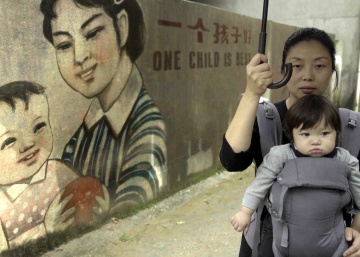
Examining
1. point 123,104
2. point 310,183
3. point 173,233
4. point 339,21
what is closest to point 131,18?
point 123,104

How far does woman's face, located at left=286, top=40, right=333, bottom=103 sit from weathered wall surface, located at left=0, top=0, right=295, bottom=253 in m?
2.01

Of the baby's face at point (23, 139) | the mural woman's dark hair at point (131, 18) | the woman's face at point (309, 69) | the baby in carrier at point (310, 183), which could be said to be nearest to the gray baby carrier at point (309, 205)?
the baby in carrier at point (310, 183)

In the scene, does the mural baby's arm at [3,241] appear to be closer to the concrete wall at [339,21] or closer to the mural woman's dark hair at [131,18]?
the mural woman's dark hair at [131,18]

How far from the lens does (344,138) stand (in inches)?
64.9

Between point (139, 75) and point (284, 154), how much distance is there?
276 cm

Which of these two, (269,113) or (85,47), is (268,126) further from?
(85,47)

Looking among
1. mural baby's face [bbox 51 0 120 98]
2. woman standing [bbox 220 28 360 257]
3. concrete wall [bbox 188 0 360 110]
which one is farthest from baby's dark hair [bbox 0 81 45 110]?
concrete wall [bbox 188 0 360 110]

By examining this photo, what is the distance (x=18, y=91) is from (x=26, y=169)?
57 cm

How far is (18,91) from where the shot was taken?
3.00 meters

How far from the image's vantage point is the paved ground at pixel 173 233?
11.9ft

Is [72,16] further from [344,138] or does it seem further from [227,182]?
[227,182]

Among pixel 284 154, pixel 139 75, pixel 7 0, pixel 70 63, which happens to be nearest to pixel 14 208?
pixel 70 63

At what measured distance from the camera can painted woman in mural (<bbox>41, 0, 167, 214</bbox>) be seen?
11.1 ft

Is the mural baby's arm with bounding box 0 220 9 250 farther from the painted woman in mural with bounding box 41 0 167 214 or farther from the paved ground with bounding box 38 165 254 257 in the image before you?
the painted woman in mural with bounding box 41 0 167 214
